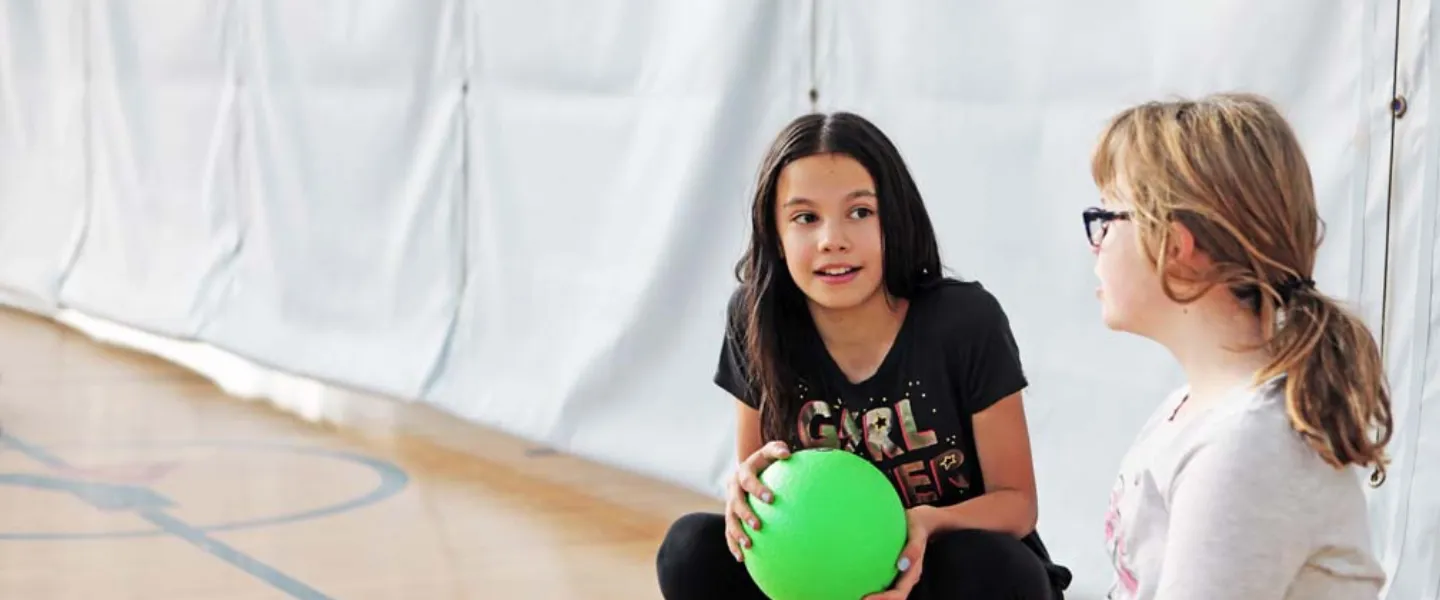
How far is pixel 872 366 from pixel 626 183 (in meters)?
1.71

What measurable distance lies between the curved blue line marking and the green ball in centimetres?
179

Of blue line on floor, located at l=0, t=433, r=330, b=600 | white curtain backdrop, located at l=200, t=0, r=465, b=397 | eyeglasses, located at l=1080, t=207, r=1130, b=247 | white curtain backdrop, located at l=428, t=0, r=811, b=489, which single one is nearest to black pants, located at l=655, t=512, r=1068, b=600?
eyeglasses, located at l=1080, t=207, r=1130, b=247

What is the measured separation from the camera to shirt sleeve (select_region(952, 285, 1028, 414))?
2018 millimetres

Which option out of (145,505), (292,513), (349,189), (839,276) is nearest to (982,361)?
(839,276)

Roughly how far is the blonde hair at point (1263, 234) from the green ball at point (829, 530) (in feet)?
1.69

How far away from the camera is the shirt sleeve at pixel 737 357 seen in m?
2.14

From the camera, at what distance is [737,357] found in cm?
215

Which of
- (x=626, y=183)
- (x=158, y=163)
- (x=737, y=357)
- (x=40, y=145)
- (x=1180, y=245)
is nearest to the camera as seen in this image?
(x=1180, y=245)

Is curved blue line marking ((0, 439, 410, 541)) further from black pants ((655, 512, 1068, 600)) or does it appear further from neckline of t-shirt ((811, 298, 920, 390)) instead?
neckline of t-shirt ((811, 298, 920, 390))

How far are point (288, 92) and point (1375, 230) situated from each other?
354 cm

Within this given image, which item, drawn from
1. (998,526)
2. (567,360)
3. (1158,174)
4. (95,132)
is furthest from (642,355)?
(95,132)

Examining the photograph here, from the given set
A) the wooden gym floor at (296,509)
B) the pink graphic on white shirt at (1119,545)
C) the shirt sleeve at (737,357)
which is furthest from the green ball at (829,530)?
the wooden gym floor at (296,509)

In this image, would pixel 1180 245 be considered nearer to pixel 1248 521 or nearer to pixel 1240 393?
pixel 1240 393

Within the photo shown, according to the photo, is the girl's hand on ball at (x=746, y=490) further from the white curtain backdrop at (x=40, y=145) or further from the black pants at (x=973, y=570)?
the white curtain backdrop at (x=40, y=145)
